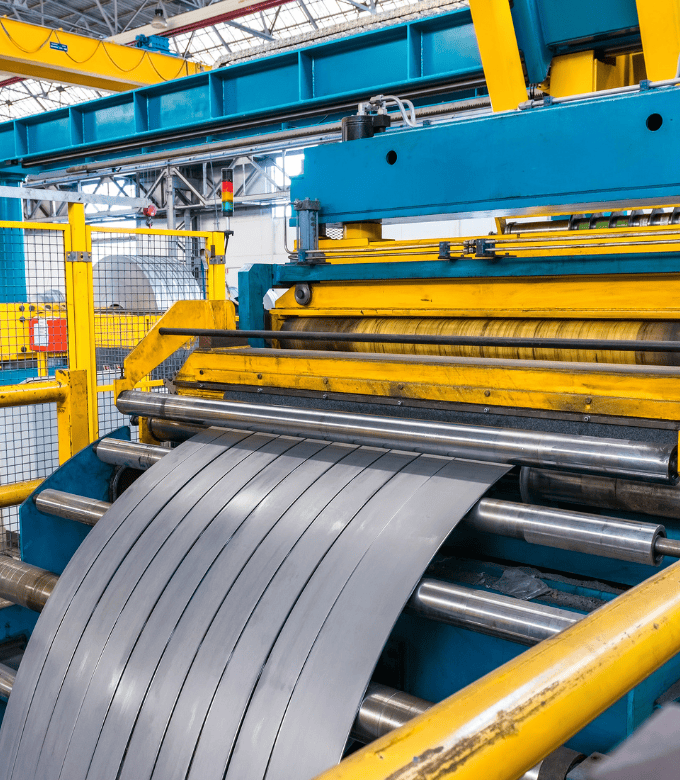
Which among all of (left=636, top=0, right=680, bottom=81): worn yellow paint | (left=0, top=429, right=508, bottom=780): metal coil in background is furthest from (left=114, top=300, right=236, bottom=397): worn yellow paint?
(left=636, top=0, right=680, bottom=81): worn yellow paint

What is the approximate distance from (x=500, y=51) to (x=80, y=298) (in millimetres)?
2995

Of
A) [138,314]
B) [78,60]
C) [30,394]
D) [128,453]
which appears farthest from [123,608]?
[78,60]

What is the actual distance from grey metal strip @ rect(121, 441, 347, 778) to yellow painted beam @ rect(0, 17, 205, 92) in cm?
669

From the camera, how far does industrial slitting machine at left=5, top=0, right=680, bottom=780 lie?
4.89 feet

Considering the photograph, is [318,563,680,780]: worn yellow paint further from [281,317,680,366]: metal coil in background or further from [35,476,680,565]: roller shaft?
[281,317,680,366]: metal coil in background

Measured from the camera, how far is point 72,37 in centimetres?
766

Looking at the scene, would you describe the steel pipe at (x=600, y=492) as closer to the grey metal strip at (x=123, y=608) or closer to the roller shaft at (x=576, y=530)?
the roller shaft at (x=576, y=530)

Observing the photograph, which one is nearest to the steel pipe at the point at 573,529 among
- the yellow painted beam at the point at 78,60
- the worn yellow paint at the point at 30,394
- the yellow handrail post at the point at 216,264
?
the worn yellow paint at the point at 30,394

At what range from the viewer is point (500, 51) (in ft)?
8.73

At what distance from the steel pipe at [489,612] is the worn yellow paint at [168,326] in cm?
148

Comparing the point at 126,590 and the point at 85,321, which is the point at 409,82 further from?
the point at 126,590

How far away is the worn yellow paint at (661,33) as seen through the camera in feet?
7.66

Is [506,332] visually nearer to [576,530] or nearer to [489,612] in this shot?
[576,530]

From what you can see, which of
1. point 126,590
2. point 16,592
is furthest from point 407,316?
point 16,592
